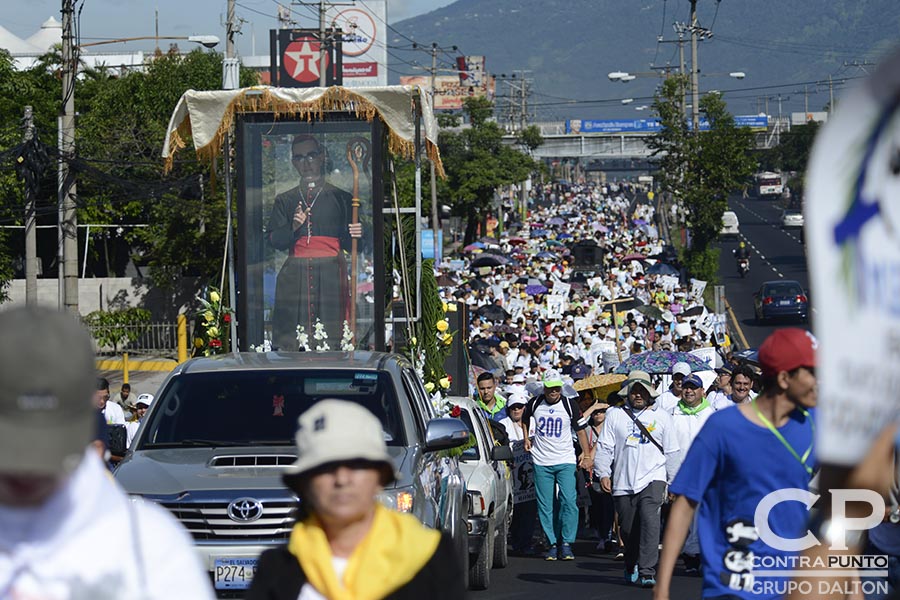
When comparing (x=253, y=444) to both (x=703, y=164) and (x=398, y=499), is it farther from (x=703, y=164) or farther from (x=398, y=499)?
(x=703, y=164)

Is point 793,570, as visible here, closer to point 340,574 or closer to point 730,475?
point 730,475

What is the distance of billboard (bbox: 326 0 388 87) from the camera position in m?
96.8

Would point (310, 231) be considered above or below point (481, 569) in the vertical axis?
above

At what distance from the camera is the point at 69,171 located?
25703 mm

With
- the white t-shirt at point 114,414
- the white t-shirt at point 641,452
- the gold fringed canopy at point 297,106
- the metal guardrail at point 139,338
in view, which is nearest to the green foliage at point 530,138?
the metal guardrail at point 139,338

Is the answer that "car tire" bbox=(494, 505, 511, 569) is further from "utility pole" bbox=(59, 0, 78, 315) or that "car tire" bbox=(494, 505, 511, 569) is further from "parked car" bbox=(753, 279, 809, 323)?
"parked car" bbox=(753, 279, 809, 323)

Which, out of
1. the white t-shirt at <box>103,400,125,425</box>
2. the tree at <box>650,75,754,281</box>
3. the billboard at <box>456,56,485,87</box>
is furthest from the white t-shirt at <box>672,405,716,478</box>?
the billboard at <box>456,56,485,87</box>

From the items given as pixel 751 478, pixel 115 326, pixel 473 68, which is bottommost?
pixel 115 326

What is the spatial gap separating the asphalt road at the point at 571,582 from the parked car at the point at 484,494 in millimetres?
181

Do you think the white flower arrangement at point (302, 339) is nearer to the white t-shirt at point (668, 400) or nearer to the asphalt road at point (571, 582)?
the asphalt road at point (571, 582)

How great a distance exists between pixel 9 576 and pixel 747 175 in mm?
52352

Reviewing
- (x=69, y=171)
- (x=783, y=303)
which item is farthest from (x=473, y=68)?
(x=69, y=171)

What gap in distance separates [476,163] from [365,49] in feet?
88.3

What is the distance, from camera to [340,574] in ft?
12.3
